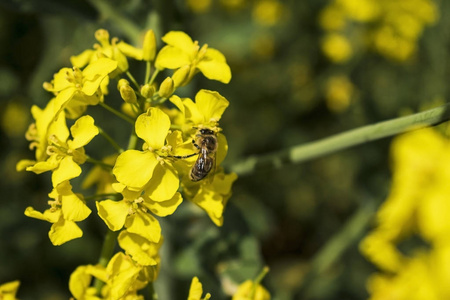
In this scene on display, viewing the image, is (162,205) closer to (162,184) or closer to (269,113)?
(162,184)

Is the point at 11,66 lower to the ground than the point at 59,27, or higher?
lower

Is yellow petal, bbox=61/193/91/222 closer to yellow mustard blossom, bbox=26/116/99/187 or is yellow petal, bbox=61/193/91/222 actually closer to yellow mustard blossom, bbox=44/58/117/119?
yellow mustard blossom, bbox=26/116/99/187

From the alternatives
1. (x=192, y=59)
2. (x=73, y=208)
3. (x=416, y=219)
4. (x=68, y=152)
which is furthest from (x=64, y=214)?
(x=416, y=219)

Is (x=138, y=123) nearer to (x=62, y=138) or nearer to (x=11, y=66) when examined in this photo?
(x=62, y=138)

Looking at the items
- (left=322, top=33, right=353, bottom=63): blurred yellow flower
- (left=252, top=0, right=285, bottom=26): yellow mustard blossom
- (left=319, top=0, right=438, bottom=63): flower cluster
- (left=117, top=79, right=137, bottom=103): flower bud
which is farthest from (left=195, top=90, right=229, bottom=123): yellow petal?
(left=252, top=0, right=285, bottom=26): yellow mustard blossom

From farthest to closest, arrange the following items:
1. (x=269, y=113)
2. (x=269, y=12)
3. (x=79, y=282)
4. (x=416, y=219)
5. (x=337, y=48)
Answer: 1. (x=269, y=12)
2. (x=269, y=113)
3. (x=337, y=48)
4. (x=416, y=219)
5. (x=79, y=282)

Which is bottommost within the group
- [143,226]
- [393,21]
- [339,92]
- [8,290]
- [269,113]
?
[269,113]

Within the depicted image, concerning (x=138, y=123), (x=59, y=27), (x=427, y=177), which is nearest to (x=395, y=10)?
(x=427, y=177)

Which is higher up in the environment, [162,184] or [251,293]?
[162,184]
